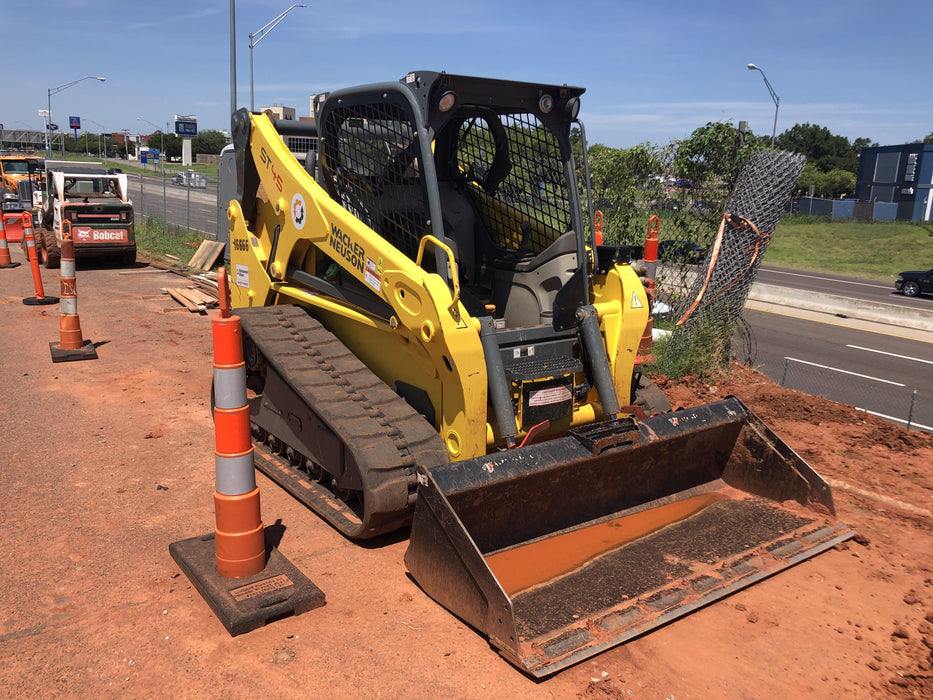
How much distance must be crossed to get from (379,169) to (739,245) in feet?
18.6

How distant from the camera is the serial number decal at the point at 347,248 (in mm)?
5125

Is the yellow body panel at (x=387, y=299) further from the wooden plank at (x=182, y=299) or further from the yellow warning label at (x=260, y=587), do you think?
the wooden plank at (x=182, y=299)

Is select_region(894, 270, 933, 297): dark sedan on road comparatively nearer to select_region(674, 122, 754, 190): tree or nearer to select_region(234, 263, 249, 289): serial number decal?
select_region(674, 122, 754, 190): tree

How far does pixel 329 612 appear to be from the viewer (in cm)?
395

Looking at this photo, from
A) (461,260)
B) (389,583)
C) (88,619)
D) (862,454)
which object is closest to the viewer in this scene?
(88,619)

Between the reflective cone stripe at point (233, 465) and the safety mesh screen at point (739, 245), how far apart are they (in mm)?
6466

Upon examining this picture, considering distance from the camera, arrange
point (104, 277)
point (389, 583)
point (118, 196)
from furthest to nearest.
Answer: point (118, 196), point (104, 277), point (389, 583)

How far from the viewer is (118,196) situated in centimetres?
1702

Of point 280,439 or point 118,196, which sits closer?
point 280,439

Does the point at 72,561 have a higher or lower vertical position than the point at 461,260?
lower

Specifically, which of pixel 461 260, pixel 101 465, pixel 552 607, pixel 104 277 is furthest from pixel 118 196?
pixel 552 607

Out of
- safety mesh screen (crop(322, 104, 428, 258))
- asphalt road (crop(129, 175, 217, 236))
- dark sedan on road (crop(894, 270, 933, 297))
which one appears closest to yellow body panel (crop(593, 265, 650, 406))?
safety mesh screen (crop(322, 104, 428, 258))

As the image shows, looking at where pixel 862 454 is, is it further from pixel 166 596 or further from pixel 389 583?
pixel 166 596

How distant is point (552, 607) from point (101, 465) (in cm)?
385
